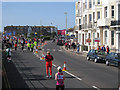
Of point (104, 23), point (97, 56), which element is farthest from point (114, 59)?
point (104, 23)

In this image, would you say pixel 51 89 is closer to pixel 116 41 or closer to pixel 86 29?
pixel 116 41

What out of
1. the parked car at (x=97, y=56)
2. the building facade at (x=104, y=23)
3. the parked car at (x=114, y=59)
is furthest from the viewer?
the building facade at (x=104, y=23)

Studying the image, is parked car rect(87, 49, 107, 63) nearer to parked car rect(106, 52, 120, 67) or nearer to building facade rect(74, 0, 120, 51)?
parked car rect(106, 52, 120, 67)

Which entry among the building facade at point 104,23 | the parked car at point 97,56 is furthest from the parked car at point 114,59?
the building facade at point 104,23

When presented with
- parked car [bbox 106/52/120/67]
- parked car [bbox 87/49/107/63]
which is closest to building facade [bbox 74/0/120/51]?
parked car [bbox 87/49/107/63]

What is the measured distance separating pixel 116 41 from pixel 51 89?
902 inches

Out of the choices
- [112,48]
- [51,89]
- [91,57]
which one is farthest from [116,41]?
[51,89]

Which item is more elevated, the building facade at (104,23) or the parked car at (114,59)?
the building facade at (104,23)

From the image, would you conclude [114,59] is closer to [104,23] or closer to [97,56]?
[97,56]

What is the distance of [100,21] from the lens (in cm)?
3741

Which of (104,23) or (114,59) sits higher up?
(104,23)

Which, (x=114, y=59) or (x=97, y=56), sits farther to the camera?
(x=97, y=56)

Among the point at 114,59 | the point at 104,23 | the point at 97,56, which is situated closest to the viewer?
the point at 114,59

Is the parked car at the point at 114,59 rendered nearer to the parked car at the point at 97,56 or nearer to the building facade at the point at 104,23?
the parked car at the point at 97,56
